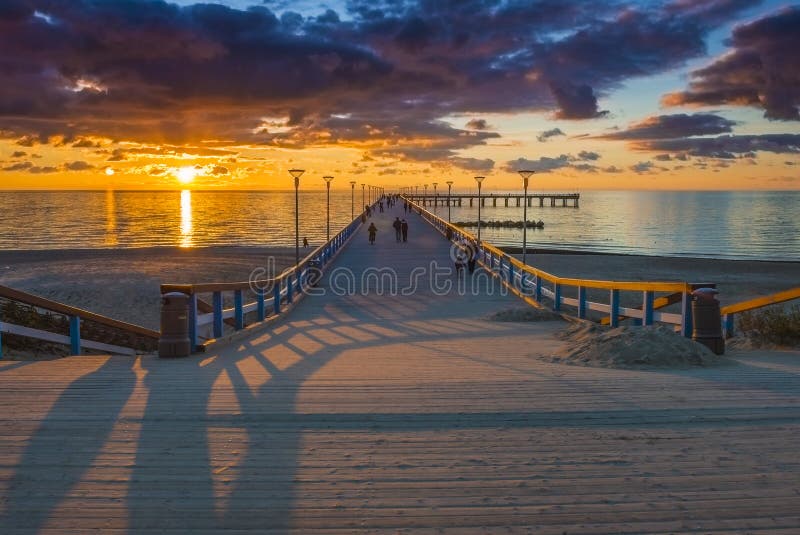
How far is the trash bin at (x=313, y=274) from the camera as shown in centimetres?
2058

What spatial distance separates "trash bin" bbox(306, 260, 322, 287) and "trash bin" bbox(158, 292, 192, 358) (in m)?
11.4

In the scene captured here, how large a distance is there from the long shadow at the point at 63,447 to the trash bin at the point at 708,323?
646cm

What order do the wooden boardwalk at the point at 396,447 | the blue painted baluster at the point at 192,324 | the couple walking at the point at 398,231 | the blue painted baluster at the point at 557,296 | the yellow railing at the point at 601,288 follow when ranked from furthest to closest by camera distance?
1. the couple walking at the point at 398,231
2. the blue painted baluster at the point at 557,296
3. the yellow railing at the point at 601,288
4. the blue painted baluster at the point at 192,324
5. the wooden boardwalk at the point at 396,447

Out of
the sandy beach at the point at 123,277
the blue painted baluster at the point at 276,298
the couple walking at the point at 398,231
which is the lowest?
the sandy beach at the point at 123,277

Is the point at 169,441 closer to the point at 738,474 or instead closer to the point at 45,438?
the point at 45,438

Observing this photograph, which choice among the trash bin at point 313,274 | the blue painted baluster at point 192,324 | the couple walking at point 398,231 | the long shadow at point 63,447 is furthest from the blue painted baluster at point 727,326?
the couple walking at point 398,231

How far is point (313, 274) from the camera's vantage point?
21234mm

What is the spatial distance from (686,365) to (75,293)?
88.4 ft

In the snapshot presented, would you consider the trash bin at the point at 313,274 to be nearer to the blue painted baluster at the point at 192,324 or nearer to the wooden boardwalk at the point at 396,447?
the blue painted baluster at the point at 192,324

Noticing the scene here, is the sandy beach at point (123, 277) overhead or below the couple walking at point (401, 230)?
below

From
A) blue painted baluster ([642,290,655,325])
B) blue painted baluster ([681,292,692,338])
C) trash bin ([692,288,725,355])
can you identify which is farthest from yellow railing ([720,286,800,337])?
trash bin ([692,288,725,355])

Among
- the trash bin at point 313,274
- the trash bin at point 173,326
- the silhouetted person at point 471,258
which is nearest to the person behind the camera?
the trash bin at point 173,326

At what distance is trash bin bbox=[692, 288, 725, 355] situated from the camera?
8.17 m

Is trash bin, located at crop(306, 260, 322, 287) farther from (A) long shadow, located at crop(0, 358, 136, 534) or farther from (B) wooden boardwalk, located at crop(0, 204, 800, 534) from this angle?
(A) long shadow, located at crop(0, 358, 136, 534)
